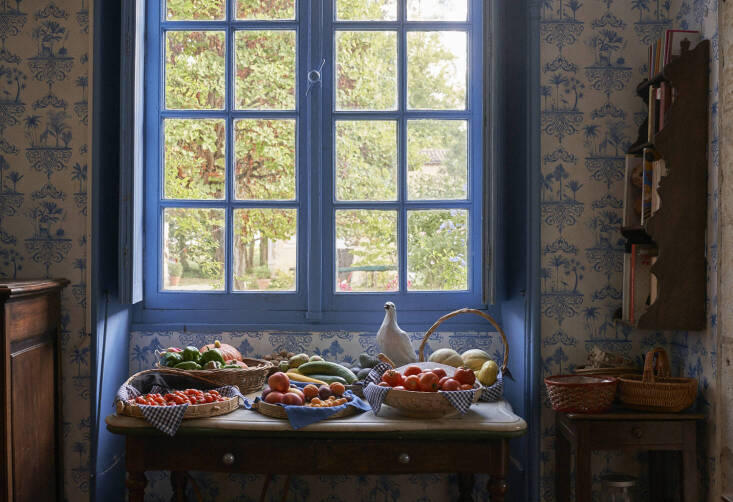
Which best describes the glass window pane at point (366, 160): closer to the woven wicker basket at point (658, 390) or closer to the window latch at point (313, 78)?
the window latch at point (313, 78)

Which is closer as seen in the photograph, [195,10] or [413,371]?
[413,371]

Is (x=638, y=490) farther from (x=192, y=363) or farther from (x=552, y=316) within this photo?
(x=192, y=363)

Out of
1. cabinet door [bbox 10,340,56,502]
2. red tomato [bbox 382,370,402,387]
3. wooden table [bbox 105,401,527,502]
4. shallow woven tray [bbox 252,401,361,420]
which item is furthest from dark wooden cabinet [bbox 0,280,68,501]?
red tomato [bbox 382,370,402,387]

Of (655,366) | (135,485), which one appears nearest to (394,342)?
(655,366)

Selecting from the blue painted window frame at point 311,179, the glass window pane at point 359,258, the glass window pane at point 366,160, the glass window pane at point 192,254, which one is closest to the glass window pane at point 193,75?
the blue painted window frame at point 311,179

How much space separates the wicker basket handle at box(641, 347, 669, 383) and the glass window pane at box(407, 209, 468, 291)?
108cm

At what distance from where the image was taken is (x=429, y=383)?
2.60 m

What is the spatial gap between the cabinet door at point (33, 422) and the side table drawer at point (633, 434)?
2.30 meters

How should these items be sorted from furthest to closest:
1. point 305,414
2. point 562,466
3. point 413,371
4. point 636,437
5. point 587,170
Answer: point 587,170
point 562,466
point 413,371
point 636,437
point 305,414

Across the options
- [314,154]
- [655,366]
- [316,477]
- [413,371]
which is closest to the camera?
[413,371]

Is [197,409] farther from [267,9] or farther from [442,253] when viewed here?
[267,9]

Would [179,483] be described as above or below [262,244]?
below

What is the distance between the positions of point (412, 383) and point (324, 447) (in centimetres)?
43

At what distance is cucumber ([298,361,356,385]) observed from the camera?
9.84ft
